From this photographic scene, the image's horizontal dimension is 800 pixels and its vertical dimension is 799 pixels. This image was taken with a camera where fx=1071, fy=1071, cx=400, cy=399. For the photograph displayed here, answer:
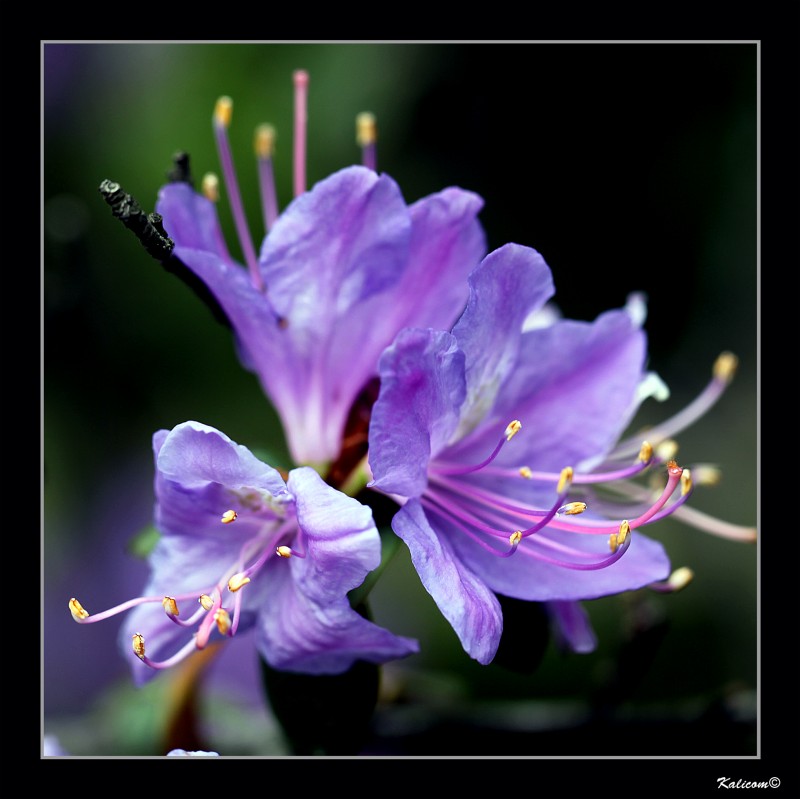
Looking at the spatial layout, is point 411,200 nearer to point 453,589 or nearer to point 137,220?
point 137,220

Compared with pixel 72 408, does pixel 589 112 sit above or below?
above

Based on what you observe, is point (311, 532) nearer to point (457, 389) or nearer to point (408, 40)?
point (457, 389)

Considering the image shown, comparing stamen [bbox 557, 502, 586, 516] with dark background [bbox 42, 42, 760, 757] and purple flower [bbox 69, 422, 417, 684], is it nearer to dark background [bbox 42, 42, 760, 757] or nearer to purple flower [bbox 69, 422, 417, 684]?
purple flower [bbox 69, 422, 417, 684]

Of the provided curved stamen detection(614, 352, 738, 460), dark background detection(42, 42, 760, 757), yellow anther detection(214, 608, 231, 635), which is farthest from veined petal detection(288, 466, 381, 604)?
dark background detection(42, 42, 760, 757)
